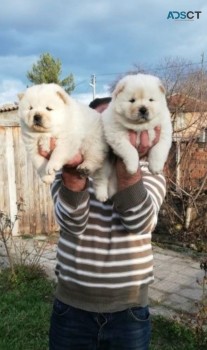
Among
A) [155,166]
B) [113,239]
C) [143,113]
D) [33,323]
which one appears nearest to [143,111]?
[143,113]

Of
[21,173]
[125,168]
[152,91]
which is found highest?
[152,91]

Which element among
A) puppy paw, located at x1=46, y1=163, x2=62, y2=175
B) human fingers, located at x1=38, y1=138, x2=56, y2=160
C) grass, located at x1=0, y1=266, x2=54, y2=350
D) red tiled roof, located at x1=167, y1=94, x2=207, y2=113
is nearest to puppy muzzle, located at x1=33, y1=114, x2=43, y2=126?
human fingers, located at x1=38, y1=138, x2=56, y2=160

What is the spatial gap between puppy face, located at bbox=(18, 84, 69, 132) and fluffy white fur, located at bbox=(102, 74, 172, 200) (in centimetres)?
24

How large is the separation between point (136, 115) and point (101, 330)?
1.08 m

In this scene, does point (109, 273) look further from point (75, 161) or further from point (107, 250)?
point (75, 161)

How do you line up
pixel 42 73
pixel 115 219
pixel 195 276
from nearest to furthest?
1. pixel 115 219
2. pixel 195 276
3. pixel 42 73

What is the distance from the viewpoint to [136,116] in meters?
2.06

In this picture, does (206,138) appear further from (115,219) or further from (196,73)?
(115,219)

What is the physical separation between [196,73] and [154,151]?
20.2ft

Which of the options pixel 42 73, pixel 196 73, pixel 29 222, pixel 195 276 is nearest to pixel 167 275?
pixel 195 276

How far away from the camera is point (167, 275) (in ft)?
19.2

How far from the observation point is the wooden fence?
7.58 metres

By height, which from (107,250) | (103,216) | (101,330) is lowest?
(101,330)

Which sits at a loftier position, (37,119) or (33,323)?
(37,119)
